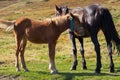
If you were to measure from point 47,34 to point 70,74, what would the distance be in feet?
5.54

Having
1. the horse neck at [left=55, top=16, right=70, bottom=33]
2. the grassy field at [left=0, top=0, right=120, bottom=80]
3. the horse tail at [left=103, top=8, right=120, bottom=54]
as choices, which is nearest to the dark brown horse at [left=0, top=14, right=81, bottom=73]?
the horse neck at [left=55, top=16, right=70, bottom=33]

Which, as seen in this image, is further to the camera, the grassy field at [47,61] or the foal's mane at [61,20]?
the grassy field at [47,61]

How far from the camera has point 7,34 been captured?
36469mm

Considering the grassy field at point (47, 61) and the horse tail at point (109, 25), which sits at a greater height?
the horse tail at point (109, 25)

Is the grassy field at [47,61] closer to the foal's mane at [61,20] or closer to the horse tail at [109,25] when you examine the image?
the horse tail at [109,25]

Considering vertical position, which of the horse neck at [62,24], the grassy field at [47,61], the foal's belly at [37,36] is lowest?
the grassy field at [47,61]

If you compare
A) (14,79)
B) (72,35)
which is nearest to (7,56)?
(72,35)

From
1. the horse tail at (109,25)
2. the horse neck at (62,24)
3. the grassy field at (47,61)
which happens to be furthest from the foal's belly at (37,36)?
the horse tail at (109,25)

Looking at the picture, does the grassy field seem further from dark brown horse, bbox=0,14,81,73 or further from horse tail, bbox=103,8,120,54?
horse tail, bbox=103,8,120,54

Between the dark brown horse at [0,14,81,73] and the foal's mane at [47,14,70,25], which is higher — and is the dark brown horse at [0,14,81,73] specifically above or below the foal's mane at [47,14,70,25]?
below

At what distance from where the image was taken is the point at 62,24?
13.5 metres

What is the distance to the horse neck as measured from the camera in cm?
1340

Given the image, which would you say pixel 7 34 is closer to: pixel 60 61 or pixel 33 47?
pixel 33 47

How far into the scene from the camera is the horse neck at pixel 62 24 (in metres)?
13.4
